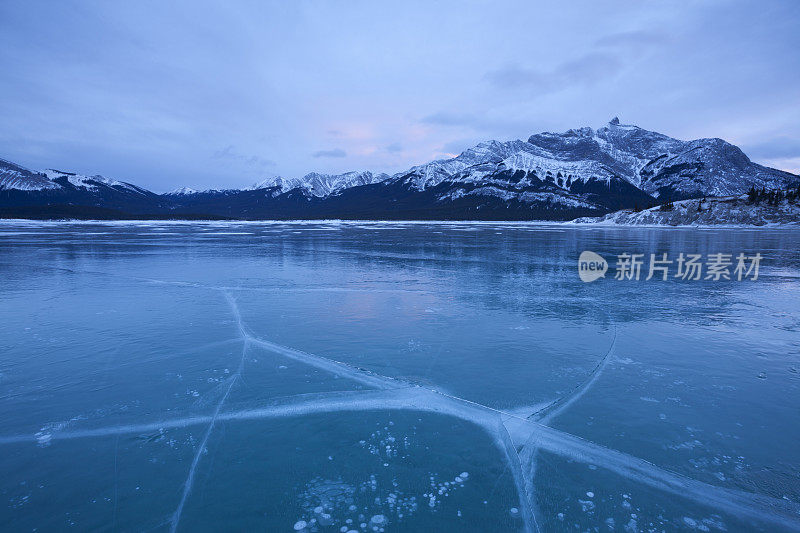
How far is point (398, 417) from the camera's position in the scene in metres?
6.81

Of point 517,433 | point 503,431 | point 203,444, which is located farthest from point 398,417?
point 203,444

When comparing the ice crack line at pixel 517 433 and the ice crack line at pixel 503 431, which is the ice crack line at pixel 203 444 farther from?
the ice crack line at pixel 517 433

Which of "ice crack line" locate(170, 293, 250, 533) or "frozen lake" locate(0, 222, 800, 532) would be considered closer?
"ice crack line" locate(170, 293, 250, 533)

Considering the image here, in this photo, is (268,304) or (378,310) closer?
(378,310)

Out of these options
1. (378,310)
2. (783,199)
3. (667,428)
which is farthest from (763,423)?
(783,199)

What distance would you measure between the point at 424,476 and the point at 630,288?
16074 mm

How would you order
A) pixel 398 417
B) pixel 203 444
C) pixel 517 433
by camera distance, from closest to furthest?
1. pixel 203 444
2. pixel 517 433
3. pixel 398 417

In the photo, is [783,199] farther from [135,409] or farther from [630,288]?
[135,409]

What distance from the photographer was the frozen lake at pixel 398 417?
15.7 feet

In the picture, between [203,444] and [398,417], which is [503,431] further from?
[203,444]

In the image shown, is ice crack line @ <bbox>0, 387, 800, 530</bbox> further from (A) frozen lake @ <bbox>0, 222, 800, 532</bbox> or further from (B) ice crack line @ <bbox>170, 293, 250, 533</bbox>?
(B) ice crack line @ <bbox>170, 293, 250, 533</bbox>

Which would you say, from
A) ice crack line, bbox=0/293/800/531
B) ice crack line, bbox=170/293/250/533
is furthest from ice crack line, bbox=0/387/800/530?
ice crack line, bbox=170/293/250/533

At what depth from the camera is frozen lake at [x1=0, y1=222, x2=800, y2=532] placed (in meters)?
4.80

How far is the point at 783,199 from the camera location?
107 m
